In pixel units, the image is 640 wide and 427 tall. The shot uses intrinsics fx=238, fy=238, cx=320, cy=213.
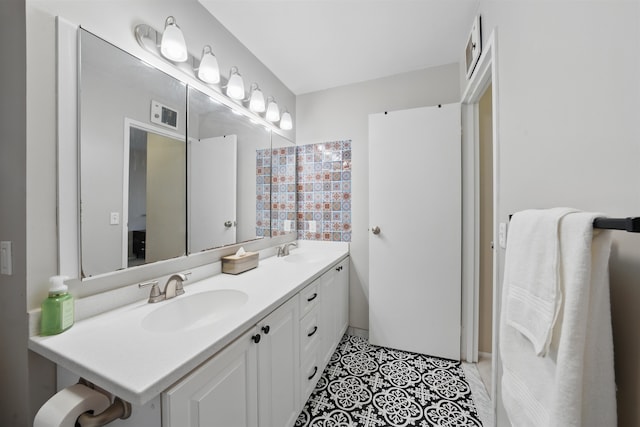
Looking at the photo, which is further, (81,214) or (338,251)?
(338,251)

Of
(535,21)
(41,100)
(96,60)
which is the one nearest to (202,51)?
(96,60)

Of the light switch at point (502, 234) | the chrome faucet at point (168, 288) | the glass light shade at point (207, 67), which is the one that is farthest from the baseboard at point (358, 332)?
the glass light shade at point (207, 67)

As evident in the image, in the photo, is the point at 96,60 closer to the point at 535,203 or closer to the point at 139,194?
the point at 139,194

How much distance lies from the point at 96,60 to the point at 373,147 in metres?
1.78

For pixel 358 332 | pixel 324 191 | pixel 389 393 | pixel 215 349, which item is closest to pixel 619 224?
pixel 215 349

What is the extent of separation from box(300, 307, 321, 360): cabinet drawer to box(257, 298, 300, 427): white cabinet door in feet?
0.18

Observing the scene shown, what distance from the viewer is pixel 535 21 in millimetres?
835

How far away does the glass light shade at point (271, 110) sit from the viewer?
6.66 ft

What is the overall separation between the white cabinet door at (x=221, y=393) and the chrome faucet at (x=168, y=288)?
48cm

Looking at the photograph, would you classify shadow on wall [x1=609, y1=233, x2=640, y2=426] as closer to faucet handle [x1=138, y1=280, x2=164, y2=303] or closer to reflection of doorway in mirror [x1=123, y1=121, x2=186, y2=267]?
faucet handle [x1=138, y1=280, x2=164, y2=303]

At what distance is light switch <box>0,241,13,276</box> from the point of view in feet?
2.75

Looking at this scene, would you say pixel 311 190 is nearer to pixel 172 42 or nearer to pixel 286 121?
pixel 286 121

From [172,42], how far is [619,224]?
1700mm

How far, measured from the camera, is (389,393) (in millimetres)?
1564
